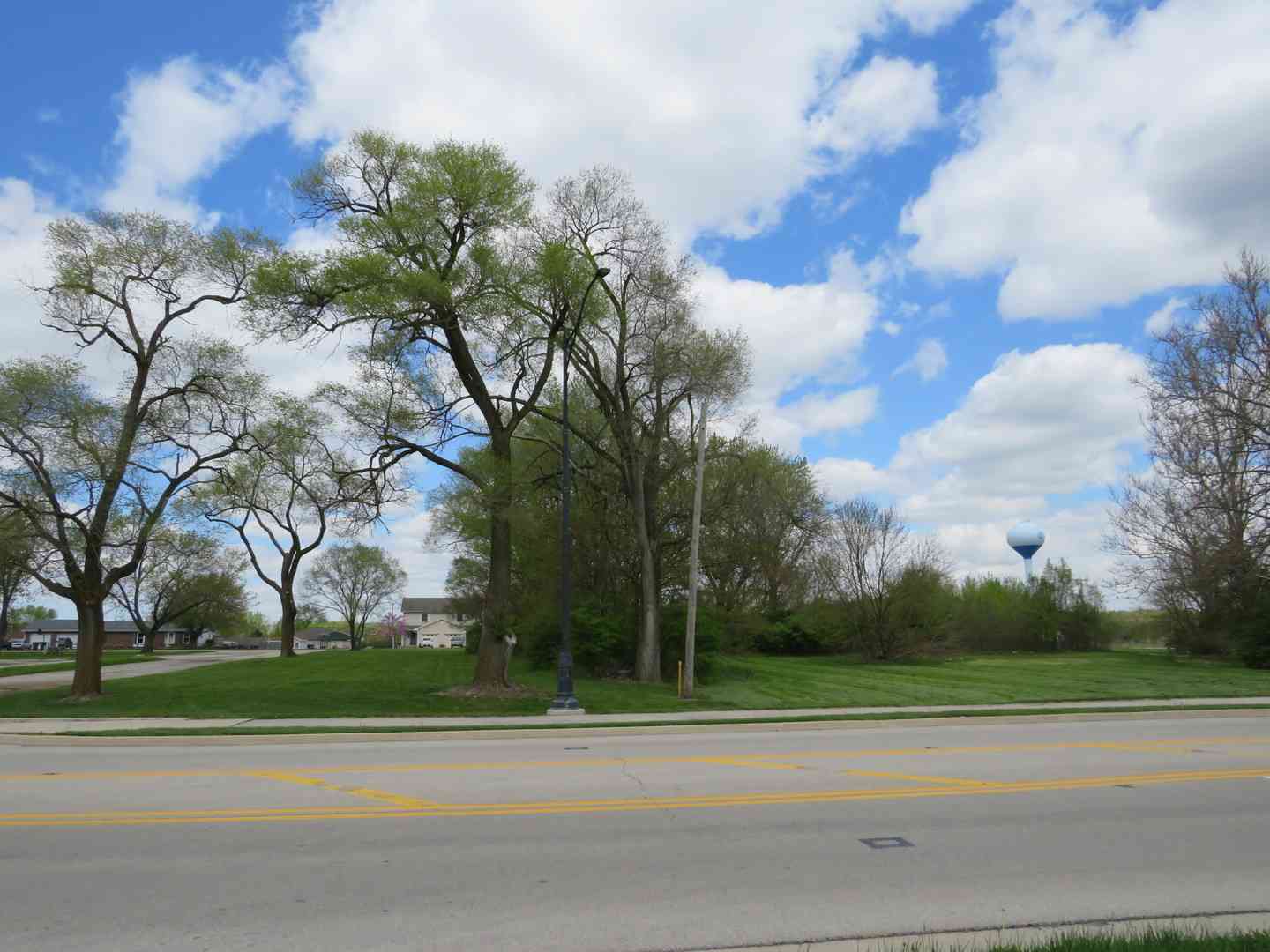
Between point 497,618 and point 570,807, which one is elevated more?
point 497,618

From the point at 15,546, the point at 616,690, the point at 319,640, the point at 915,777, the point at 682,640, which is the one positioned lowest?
the point at 319,640

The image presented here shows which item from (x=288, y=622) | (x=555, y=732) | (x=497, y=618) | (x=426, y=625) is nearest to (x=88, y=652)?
(x=497, y=618)

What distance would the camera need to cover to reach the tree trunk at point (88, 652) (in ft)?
72.8

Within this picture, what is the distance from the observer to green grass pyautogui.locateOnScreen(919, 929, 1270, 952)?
464 centimetres

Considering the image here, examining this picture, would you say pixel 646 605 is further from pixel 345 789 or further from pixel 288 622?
pixel 288 622

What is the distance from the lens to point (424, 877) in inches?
257

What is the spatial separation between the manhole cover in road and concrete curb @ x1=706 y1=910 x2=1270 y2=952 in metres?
1.91

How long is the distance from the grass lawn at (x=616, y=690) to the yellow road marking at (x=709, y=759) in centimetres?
743

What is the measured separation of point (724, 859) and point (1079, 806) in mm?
4291

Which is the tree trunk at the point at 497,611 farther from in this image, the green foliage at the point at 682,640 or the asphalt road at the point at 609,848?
the asphalt road at the point at 609,848

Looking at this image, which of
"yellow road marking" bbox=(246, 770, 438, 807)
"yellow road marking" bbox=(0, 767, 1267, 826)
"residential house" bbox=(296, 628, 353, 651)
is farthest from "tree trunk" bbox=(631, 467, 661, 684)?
"residential house" bbox=(296, 628, 353, 651)

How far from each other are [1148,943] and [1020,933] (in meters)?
0.75

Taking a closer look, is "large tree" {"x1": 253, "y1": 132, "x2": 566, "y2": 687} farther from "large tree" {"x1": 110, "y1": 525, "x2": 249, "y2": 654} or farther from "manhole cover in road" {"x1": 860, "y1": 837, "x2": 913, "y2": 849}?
"large tree" {"x1": 110, "y1": 525, "x2": 249, "y2": 654}

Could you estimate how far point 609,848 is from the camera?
7.39 meters
